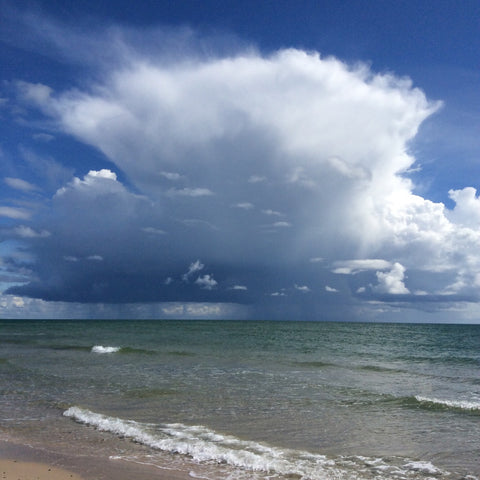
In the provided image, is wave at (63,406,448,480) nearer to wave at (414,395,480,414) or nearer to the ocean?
the ocean

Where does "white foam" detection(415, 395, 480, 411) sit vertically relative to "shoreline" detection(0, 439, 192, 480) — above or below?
below

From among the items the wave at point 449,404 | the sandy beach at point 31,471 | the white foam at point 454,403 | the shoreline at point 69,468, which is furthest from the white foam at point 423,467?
the white foam at point 454,403

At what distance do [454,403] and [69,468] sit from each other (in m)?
16.0

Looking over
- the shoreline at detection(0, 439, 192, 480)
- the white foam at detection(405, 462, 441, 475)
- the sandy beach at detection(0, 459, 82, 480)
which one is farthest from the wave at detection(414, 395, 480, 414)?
the sandy beach at detection(0, 459, 82, 480)

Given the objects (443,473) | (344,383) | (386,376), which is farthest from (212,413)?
(386,376)

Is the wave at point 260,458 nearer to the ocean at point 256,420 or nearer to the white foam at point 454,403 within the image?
the ocean at point 256,420

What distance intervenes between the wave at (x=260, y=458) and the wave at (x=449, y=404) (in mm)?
8334

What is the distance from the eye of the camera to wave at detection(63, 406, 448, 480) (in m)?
10.2

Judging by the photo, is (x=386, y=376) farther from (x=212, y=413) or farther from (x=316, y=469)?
(x=316, y=469)

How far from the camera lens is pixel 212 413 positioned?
16.4 m

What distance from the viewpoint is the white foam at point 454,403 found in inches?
717

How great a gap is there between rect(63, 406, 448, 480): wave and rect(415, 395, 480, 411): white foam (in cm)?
867

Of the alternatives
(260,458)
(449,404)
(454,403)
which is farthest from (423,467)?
(454,403)

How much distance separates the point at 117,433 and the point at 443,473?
9.22m
